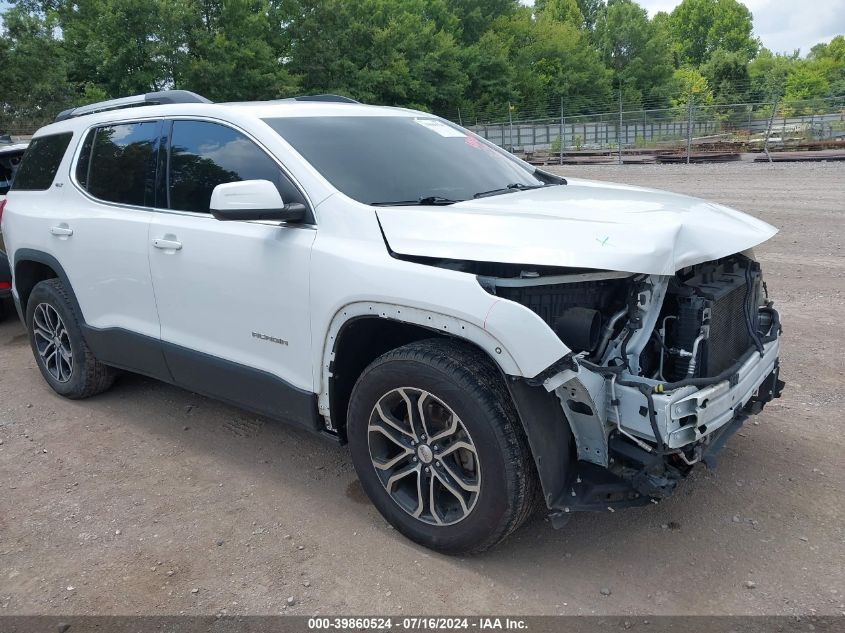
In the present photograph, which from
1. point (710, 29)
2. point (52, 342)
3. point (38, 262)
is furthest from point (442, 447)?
point (710, 29)

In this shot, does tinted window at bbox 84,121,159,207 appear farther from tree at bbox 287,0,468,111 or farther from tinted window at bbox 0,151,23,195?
tree at bbox 287,0,468,111

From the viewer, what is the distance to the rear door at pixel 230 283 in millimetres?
3346

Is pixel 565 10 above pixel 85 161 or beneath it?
above

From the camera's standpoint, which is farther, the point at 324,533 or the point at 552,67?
the point at 552,67

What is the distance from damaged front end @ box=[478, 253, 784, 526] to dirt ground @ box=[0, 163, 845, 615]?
417 mm

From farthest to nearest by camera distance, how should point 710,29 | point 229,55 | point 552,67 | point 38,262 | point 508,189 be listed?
point 710,29
point 552,67
point 229,55
point 38,262
point 508,189

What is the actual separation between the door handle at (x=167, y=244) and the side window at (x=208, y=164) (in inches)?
7.8

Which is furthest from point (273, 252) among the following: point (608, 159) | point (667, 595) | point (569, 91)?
point (569, 91)

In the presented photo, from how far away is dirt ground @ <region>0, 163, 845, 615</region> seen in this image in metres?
2.85

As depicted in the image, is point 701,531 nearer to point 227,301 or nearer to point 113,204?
point 227,301

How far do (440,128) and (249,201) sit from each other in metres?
1.59

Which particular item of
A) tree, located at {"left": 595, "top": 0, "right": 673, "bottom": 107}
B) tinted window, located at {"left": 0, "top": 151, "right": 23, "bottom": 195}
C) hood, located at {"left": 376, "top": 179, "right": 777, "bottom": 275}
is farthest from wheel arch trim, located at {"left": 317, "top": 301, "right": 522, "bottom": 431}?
tree, located at {"left": 595, "top": 0, "right": 673, "bottom": 107}

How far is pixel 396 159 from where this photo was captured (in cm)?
368

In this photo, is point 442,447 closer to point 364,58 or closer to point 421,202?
point 421,202
